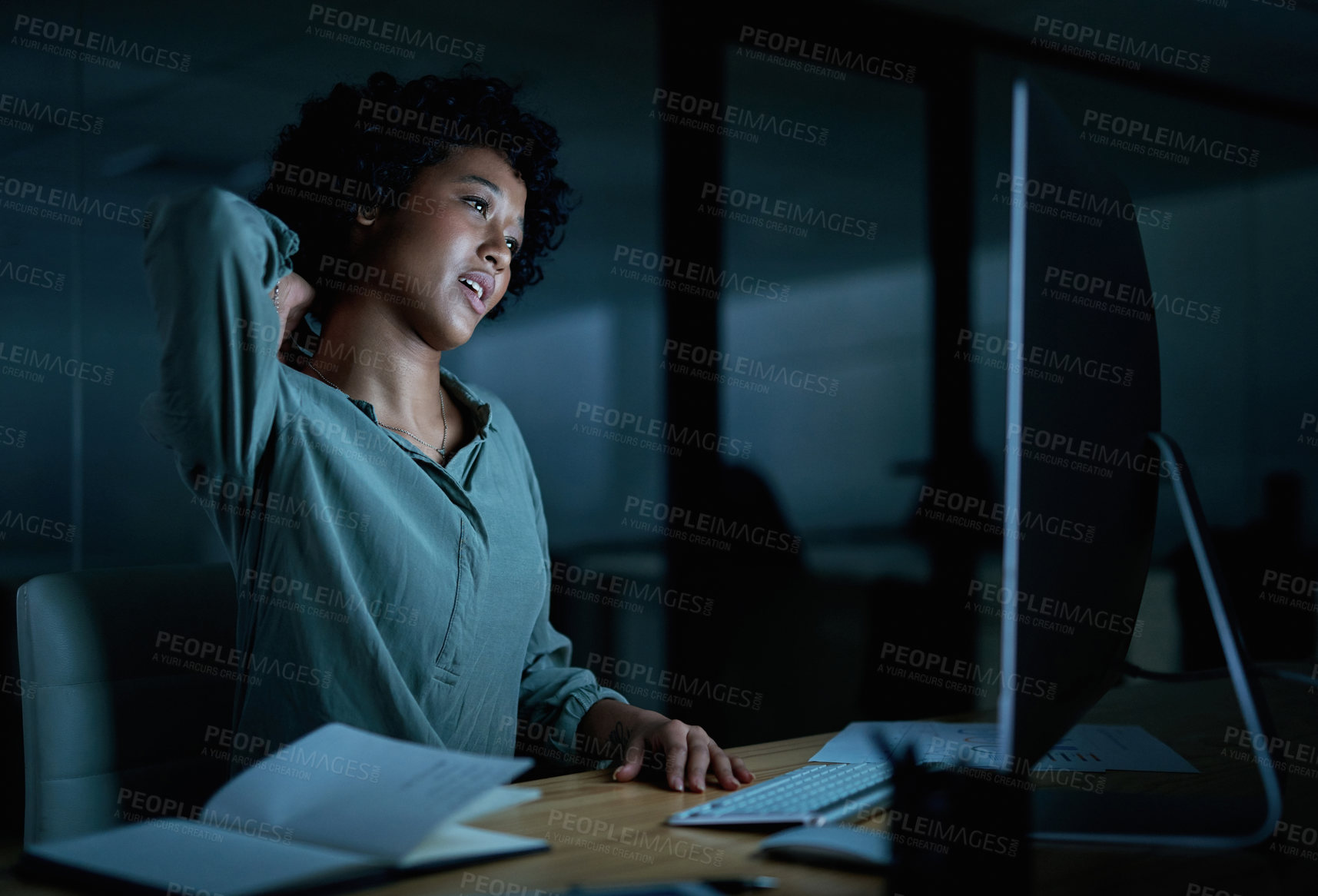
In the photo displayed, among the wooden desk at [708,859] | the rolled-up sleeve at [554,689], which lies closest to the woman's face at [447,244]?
the rolled-up sleeve at [554,689]

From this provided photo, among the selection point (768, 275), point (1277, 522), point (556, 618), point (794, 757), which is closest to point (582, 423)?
point (556, 618)

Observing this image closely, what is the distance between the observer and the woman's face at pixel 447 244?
1485 mm

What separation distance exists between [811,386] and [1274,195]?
2502 millimetres

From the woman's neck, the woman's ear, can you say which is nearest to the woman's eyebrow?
the woman's ear

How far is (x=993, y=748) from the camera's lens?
1212 mm

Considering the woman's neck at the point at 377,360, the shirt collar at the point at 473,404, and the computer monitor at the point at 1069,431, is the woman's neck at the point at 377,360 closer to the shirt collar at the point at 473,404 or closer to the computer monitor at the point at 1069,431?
the shirt collar at the point at 473,404

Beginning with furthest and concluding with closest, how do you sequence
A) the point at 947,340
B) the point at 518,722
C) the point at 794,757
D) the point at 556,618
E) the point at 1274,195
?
the point at 1274,195 < the point at 947,340 < the point at 556,618 < the point at 518,722 < the point at 794,757

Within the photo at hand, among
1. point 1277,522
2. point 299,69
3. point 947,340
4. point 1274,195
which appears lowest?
point 1277,522

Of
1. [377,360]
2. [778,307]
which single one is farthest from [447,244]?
[778,307]

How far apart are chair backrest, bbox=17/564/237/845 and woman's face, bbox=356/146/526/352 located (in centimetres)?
50

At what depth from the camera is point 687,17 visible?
10.8 feet

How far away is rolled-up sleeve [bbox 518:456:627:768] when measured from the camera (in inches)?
55.4

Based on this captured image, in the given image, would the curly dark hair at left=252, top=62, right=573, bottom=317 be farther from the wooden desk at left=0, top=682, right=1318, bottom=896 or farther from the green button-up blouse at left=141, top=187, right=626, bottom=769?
the wooden desk at left=0, top=682, right=1318, bottom=896

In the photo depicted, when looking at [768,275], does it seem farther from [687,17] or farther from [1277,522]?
[1277,522]
